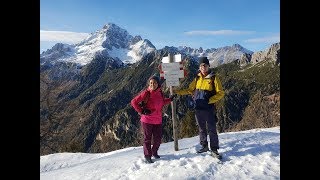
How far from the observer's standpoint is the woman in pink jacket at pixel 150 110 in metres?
7.89

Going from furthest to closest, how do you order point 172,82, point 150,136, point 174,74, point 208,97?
point 174,74, point 172,82, point 150,136, point 208,97

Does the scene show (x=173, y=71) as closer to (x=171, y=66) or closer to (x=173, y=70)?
(x=173, y=70)

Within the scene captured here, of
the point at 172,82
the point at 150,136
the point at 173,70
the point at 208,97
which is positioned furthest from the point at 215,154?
the point at 173,70

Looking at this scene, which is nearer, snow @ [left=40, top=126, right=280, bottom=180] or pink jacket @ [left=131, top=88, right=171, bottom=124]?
snow @ [left=40, top=126, right=280, bottom=180]

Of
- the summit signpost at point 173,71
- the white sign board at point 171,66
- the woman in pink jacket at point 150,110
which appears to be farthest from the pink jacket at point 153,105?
the white sign board at point 171,66

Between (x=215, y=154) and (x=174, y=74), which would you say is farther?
(x=174, y=74)

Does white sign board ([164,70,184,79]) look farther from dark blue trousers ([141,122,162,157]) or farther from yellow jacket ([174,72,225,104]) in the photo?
dark blue trousers ([141,122,162,157])

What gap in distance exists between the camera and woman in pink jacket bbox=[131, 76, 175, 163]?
7891 millimetres

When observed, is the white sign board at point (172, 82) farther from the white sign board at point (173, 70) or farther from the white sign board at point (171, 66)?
the white sign board at point (171, 66)

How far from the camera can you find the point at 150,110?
7.92 metres

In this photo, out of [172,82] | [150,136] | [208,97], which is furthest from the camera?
[172,82]

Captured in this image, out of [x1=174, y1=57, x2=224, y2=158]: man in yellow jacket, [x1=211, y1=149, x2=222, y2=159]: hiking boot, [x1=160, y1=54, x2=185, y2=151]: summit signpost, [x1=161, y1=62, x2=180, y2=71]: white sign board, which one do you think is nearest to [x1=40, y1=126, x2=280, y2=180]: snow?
[x1=211, y1=149, x2=222, y2=159]: hiking boot

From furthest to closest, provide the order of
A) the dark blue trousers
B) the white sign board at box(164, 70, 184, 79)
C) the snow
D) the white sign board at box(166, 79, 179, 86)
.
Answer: the white sign board at box(164, 70, 184, 79), the white sign board at box(166, 79, 179, 86), the dark blue trousers, the snow
